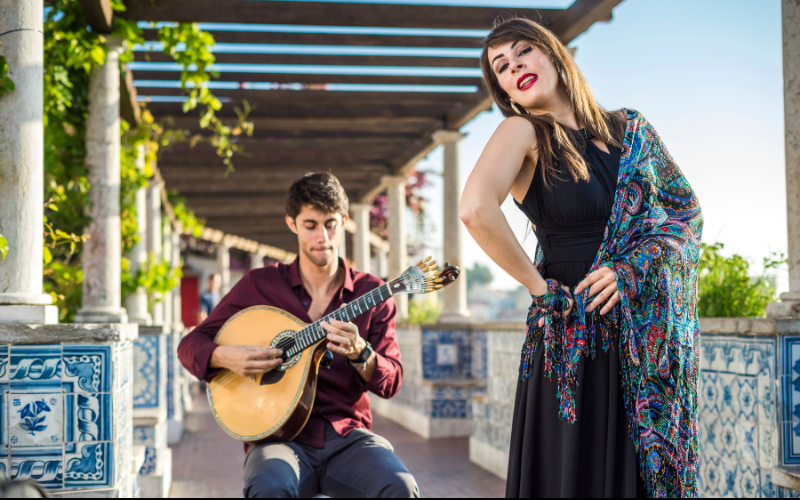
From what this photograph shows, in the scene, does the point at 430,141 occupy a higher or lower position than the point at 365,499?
higher

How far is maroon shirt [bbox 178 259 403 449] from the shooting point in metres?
2.46

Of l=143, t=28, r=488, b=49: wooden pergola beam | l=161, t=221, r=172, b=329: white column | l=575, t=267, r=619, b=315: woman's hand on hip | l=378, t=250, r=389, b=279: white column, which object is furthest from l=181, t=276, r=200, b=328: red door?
l=575, t=267, r=619, b=315: woman's hand on hip

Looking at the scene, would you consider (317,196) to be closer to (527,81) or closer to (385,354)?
(385,354)

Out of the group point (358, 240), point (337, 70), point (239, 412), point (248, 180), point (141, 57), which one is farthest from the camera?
point (358, 240)

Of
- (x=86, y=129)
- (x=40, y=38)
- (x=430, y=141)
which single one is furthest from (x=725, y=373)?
(x=430, y=141)

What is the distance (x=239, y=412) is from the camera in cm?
248

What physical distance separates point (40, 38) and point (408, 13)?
2892mm

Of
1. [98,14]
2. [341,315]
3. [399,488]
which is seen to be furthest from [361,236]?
[399,488]

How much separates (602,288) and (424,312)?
755 centimetres

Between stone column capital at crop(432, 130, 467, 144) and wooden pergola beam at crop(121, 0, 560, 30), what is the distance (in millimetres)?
2585

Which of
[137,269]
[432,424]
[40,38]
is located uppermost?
[40,38]

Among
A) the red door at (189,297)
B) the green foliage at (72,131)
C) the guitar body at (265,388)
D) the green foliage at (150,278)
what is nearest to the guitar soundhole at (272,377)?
the guitar body at (265,388)

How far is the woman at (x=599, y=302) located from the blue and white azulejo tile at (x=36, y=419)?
1552 mm

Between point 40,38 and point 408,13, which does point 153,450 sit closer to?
point 40,38
